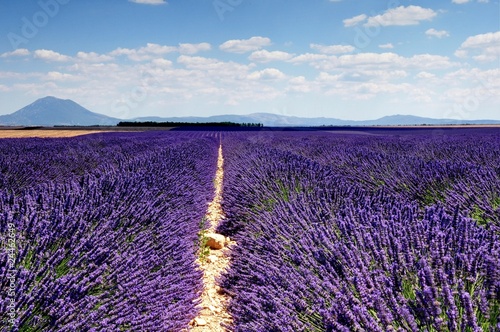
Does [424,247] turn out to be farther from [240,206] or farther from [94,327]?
[240,206]

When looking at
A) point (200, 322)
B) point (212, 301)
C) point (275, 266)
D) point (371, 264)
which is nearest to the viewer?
point (371, 264)

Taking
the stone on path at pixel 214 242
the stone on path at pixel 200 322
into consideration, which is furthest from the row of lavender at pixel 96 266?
the stone on path at pixel 214 242

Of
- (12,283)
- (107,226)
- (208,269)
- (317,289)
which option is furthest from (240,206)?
(12,283)

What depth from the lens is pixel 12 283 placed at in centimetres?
136

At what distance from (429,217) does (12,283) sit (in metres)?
1.94

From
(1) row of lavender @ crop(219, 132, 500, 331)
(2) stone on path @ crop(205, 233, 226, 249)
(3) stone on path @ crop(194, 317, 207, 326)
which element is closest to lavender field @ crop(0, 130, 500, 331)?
(1) row of lavender @ crop(219, 132, 500, 331)

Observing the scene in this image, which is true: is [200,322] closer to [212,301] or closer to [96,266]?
[212,301]

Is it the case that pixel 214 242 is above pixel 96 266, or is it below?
below

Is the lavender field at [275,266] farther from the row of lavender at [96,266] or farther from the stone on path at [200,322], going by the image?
the stone on path at [200,322]

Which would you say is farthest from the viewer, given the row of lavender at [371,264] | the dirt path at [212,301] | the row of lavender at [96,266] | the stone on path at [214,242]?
the stone on path at [214,242]

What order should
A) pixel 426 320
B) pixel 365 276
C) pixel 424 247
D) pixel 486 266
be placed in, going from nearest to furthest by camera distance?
pixel 426 320, pixel 486 266, pixel 365 276, pixel 424 247

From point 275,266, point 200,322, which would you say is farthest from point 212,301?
point 275,266

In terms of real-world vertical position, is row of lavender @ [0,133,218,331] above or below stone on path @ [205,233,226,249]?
above

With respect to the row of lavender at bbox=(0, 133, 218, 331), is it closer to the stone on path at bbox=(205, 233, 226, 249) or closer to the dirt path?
the dirt path
